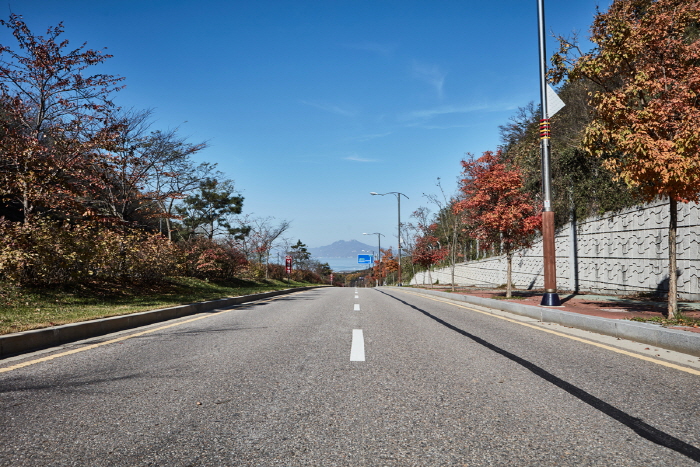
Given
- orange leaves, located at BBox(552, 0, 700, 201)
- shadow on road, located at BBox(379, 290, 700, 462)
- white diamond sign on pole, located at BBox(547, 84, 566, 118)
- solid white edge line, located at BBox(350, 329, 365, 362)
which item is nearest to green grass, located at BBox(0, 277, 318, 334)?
solid white edge line, located at BBox(350, 329, 365, 362)

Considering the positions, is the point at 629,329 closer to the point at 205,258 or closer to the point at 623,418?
the point at 623,418

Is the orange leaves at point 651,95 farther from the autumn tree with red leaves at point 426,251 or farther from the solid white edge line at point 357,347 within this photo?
the autumn tree with red leaves at point 426,251

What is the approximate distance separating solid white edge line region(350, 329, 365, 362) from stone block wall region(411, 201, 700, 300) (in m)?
10.3

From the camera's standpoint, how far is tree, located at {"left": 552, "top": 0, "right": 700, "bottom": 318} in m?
7.12

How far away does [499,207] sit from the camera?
1582 centimetres

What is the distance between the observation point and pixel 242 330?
7.77m

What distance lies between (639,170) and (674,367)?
4000 millimetres

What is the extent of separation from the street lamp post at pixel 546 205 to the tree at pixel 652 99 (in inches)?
69.4

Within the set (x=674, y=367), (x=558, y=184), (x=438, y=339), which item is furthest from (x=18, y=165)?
(x=558, y=184)

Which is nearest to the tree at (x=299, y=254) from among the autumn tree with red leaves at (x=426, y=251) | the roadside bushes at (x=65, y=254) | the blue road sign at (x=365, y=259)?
the blue road sign at (x=365, y=259)

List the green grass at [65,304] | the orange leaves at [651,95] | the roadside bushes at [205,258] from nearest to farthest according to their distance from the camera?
the orange leaves at [651,95] → the green grass at [65,304] → the roadside bushes at [205,258]

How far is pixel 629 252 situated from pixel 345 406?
49.5 ft

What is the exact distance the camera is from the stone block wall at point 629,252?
485 inches

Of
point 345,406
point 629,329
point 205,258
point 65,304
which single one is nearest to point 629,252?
point 629,329
